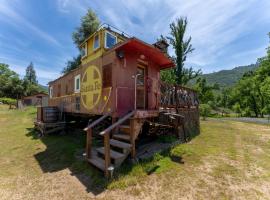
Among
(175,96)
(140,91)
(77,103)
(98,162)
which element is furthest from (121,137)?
(175,96)

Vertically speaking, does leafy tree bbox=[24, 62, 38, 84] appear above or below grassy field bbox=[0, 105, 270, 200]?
above

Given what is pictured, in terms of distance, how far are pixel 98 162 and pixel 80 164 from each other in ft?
3.10

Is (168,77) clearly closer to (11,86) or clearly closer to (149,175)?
(149,175)

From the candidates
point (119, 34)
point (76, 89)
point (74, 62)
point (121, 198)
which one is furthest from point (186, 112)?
point (74, 62)

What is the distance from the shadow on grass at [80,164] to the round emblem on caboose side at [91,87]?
2.16 meters

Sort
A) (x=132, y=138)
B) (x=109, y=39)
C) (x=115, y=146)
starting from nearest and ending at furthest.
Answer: (x=132, y=138), (x=115, y=146), (x=109, y=39)

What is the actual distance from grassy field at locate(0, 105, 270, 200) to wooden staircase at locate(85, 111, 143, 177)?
32 cm

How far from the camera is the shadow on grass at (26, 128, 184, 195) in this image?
5125 millimetres

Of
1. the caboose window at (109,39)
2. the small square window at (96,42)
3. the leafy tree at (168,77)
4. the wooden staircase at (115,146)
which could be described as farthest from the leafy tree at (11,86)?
the wooden staircase at (115,146)

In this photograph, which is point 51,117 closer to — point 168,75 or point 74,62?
point 168,75

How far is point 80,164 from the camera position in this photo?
251 inches

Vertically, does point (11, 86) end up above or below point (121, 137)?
above

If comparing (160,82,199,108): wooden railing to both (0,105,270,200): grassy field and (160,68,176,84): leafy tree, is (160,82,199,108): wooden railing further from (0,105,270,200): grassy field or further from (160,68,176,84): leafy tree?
(160,68,176,84): leafy tree

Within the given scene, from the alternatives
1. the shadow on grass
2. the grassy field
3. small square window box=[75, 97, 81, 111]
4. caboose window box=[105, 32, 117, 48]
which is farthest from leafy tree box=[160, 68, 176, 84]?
the shadow on grass
